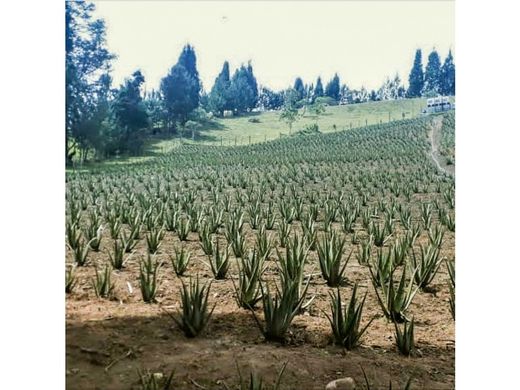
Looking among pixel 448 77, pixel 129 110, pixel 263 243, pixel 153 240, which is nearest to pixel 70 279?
pixel 153 240

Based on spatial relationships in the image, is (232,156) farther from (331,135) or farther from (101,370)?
(101,370)

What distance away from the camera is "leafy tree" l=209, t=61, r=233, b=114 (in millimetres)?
2822

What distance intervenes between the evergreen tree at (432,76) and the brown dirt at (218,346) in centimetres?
122

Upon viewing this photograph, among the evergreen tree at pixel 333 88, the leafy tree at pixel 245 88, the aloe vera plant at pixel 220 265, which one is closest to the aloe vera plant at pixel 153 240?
the aloe vera plant at pixel 220 265

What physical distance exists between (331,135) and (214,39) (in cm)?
96

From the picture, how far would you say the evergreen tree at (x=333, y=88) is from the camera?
2972mm

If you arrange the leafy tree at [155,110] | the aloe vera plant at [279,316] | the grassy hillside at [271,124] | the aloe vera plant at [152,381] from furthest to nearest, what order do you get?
the grassy hillside at [271,124] < the leafy tree at [155,110] < the aloe vera plant at [279,316] < the aloe vera plant at [152,381]

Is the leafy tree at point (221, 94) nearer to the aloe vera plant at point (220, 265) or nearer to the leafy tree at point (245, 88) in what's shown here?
the leafy tree at point (245, 88)

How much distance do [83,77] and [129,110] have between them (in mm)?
273

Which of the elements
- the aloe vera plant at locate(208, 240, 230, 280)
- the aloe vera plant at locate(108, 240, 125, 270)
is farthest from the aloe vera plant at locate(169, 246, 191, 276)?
the aloe vera plant at locate(108, 240, 125, 270)

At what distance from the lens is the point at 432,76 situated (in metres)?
3.05

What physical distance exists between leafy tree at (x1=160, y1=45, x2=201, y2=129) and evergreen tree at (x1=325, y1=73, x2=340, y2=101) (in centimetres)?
72

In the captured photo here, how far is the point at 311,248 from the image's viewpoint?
308 centimetres

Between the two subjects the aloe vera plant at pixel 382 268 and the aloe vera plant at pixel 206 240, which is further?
the aloe vera plant at pixel 206 240
